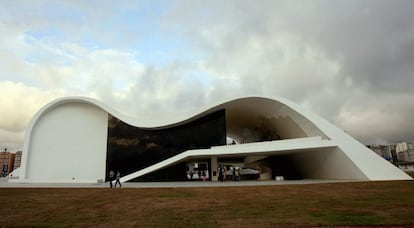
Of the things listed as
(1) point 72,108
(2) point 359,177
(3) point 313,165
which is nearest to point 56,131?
(1) point 72,108

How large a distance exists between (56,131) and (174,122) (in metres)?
12.4

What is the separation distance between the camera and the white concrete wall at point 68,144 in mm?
27453

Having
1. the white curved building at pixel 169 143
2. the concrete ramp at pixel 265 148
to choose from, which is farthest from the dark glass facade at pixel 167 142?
the concrete ramp at pixel 265 148

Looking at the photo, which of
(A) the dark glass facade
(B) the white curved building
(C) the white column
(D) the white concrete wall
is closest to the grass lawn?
(B) the white curved building

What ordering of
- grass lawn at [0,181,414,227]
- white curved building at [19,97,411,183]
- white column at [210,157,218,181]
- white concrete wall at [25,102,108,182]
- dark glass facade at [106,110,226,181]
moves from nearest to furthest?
grass lawn at [0,181,414,227]
white curved building at [19,97,411,183]
white column at [210,157,218,181]
dark glass facade at [106,110,226,181]
white concrete wall at [25,102,108,182]

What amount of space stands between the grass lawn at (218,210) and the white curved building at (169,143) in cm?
930

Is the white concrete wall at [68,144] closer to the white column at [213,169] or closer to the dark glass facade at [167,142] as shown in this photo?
the dark glass facade at [167,142]

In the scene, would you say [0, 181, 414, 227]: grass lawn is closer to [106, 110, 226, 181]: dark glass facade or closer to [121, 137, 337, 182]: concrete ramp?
[121, 137, 337, 182]: concrete ramp

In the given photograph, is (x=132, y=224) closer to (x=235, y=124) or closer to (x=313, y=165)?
(x=313, y=165)

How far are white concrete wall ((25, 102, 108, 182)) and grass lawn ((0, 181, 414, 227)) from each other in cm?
1666

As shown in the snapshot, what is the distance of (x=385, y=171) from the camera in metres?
17.5

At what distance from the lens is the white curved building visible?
2058 centimetres

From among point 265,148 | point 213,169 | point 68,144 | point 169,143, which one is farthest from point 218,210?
point 68,144

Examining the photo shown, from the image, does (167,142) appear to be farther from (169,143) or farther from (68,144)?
(68,144)
